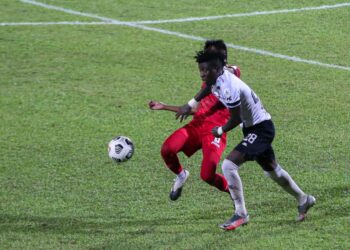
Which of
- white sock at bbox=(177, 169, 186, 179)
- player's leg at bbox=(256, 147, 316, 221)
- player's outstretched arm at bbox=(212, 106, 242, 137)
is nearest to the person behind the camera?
player's outstretched arm at bbox=(212, 106, 242, 137)

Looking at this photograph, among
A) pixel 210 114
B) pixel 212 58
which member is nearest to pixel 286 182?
pixel 210 114

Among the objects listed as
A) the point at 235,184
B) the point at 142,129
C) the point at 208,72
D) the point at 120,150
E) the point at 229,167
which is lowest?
the point at 142,129

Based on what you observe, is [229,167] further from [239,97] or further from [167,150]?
[167,150]

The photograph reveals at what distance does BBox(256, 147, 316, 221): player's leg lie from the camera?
11641 millimetres

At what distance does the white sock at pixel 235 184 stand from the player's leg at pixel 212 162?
0.58 m

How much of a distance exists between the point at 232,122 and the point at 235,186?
2.40 ft

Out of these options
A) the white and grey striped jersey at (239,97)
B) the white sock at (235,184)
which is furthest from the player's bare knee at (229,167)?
the white and grey striped jersey at (239,97)

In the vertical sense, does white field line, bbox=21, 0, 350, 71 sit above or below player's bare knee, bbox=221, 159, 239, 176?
below

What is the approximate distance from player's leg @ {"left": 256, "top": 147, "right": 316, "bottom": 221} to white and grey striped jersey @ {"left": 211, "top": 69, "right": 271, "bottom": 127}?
1.30 ft

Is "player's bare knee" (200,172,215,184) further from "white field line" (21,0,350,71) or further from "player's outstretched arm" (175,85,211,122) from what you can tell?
"white field line" (21,0,350,71)

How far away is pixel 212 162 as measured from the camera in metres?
12.2

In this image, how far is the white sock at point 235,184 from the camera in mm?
11500

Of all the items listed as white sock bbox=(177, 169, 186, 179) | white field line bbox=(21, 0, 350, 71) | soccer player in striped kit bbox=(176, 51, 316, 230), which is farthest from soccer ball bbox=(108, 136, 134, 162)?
white field line bbox=(21, 0, 350, 71)

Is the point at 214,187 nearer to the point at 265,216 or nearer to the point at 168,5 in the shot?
the point at 265,216
